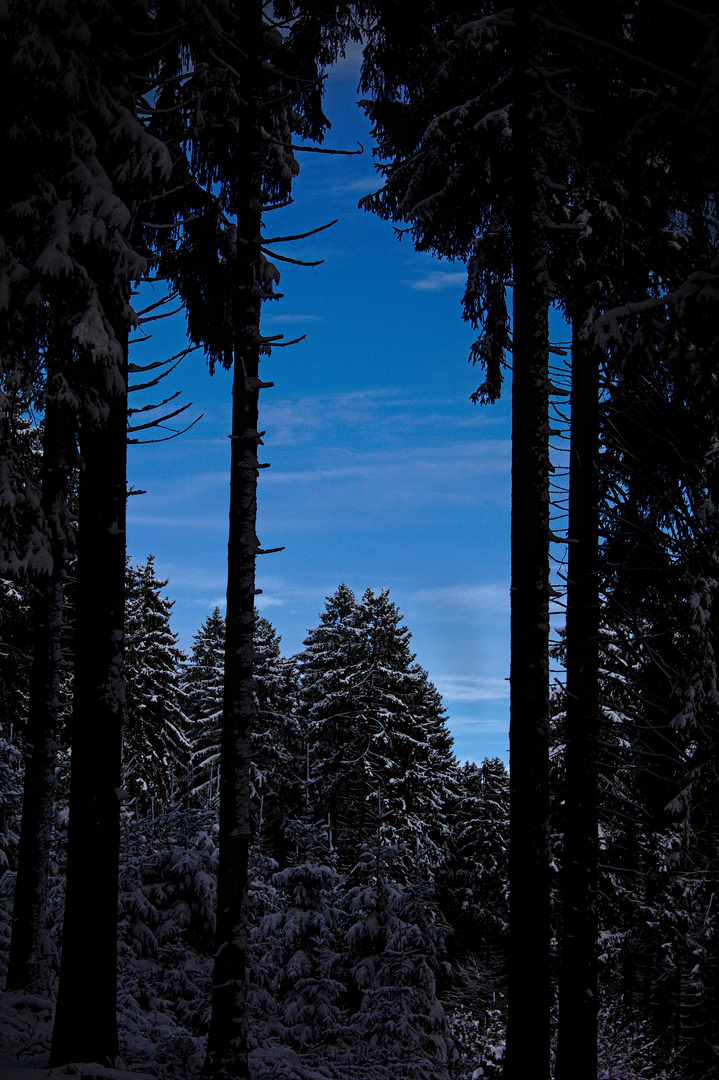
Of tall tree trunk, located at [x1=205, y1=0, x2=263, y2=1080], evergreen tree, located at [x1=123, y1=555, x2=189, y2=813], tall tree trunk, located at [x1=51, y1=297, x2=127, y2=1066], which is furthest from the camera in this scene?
evergreen tree, located at [x1=123, y1=555, x2=189, y2=813]

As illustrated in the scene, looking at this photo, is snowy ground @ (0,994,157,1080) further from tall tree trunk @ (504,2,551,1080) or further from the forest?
tall tree trunk @ (504,2,551,1080)

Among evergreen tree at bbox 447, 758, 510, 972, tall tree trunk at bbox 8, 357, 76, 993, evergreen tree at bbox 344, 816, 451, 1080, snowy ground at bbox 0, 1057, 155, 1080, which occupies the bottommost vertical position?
evergreen tree at bbox 447, 758, 510, 972

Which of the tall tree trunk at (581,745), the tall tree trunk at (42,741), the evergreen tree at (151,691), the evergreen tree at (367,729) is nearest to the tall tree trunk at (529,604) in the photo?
the tall tree trunk at (581,745)

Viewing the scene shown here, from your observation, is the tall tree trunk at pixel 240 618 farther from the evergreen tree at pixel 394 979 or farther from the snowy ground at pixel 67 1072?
the evergreen tree at pixel 394 979

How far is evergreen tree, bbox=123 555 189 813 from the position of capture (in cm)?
2708

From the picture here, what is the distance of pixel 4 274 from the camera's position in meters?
6.44

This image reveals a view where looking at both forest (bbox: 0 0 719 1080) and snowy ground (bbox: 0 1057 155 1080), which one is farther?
forest (bbox: 0 0 719 1080)

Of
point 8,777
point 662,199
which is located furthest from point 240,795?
point 8,777

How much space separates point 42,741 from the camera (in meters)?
10.4

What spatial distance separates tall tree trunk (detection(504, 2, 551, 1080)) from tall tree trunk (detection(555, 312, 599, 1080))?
1134 mm

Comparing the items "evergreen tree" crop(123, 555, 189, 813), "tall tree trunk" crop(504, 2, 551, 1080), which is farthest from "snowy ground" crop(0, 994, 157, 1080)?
"evergreen tree" crop(123, 555, 189, 813)

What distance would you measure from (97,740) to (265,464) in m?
3.39

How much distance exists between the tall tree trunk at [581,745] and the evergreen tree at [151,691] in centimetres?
1956

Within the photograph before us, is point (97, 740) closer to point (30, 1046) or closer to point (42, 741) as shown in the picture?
point (30, 1046)
